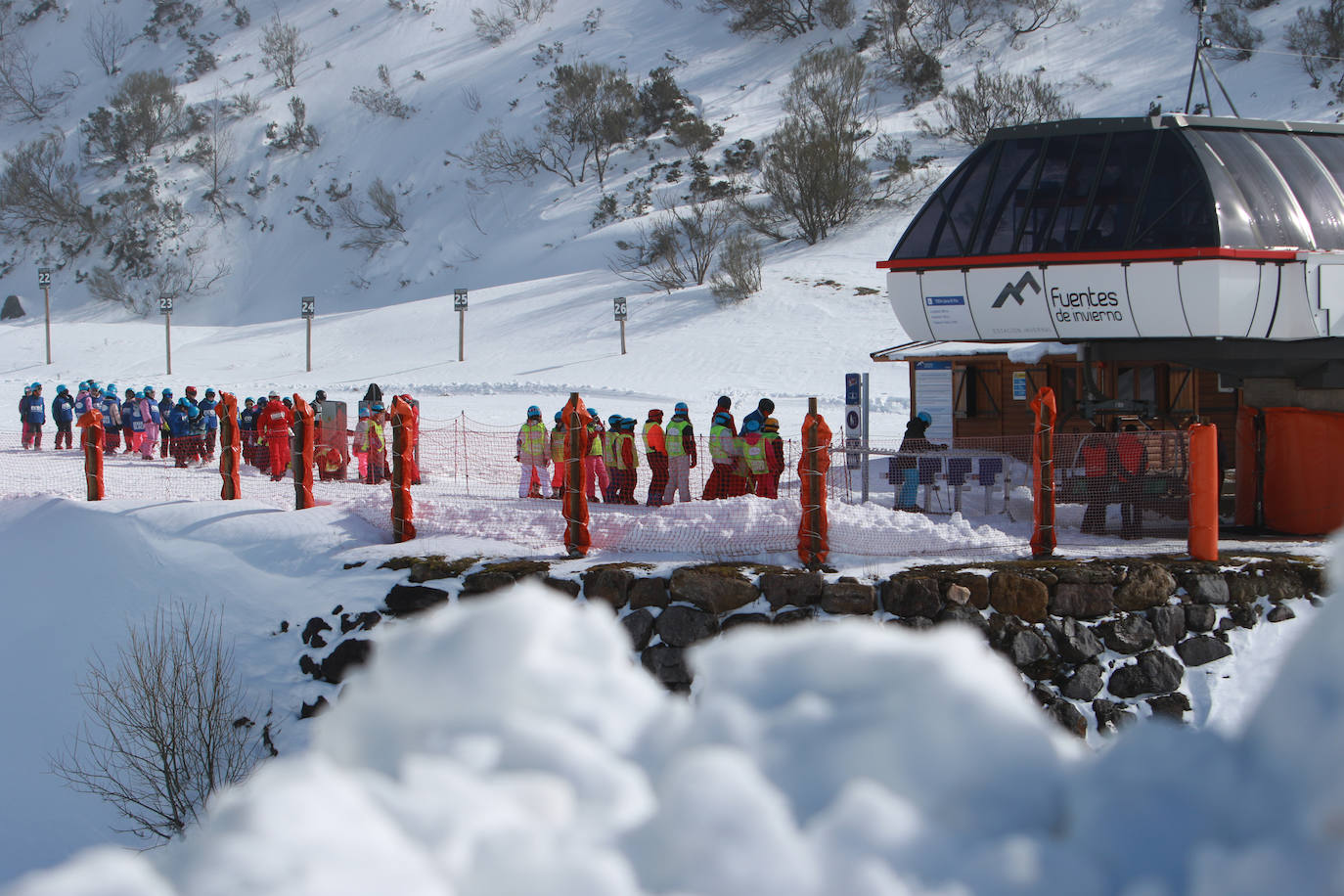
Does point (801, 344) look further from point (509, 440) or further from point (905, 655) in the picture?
point (905, 655)

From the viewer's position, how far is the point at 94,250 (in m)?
60.0

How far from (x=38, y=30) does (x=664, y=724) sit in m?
94.6

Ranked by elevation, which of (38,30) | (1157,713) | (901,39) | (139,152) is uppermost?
(38,30)

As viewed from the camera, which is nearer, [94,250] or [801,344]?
[801,344]

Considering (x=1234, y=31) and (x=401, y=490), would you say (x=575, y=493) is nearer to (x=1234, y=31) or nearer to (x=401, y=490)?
(x=401, y=490)

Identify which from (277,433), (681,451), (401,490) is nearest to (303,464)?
(401,490)

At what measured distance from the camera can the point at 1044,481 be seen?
9.98 meters

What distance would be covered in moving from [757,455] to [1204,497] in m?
4.60

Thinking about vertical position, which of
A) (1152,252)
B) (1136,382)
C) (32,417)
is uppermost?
(1152,252)

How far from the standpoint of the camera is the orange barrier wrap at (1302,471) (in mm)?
11398

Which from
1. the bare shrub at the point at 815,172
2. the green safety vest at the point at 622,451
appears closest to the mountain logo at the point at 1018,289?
the green safety vest at the point at 622,451

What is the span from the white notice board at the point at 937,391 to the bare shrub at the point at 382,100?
175ft

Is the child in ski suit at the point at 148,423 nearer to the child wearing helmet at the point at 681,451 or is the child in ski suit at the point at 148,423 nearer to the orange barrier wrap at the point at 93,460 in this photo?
the orange barrier wrap at the point at 93,460

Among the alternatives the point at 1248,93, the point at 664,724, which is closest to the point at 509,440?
the point at 664,724
